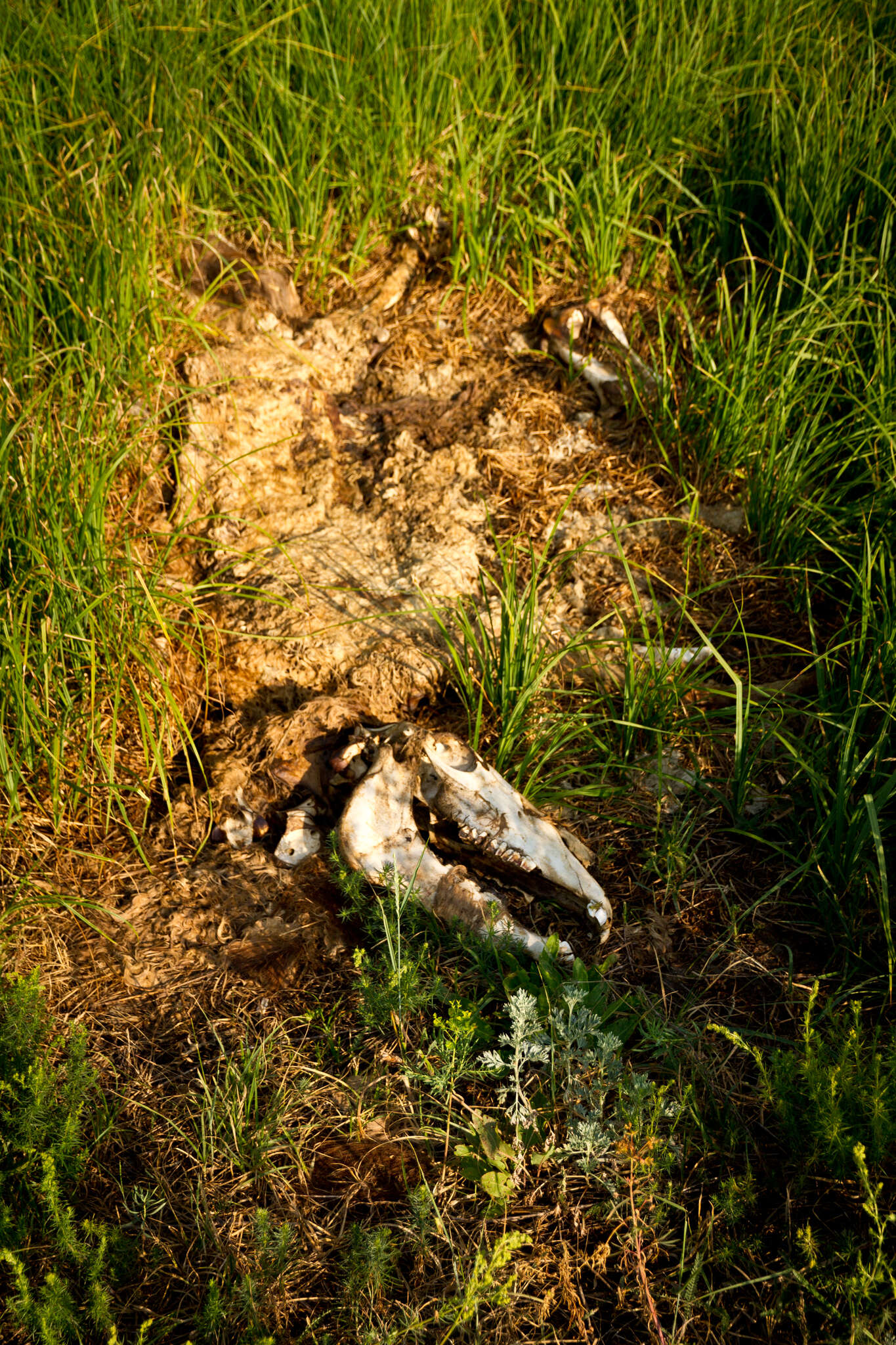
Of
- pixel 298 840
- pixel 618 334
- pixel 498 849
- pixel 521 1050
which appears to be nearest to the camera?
pixel 521 1050

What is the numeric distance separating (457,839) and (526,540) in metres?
1.10

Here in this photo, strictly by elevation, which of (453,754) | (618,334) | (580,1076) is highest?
(618,334)

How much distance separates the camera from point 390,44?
309cm

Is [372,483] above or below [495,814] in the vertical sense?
above

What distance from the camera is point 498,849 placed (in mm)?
1849

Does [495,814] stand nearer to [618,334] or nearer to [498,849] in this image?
[498,849]

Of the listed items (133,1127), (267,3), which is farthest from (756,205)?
(133,1127)

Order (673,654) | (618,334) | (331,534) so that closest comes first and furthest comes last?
(673,654) → (331,534) → (618,334)

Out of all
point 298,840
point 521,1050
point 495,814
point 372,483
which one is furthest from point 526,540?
point 521,1050

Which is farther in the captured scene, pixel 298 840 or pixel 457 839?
pixel 298 840

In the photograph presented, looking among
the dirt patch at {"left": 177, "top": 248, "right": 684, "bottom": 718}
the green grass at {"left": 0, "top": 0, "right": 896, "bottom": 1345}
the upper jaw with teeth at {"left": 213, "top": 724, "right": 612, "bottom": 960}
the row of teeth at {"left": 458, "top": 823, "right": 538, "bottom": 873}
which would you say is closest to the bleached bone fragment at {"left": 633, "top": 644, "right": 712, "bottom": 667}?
the green grass at {"left": 0, "top": 0, "right": 896, "bottom": 1345}

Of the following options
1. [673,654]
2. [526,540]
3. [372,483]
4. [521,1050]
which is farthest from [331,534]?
[521,1050]

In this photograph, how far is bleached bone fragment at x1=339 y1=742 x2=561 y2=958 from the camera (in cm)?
183

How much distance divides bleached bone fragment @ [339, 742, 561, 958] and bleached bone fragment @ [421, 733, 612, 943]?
59 mm
